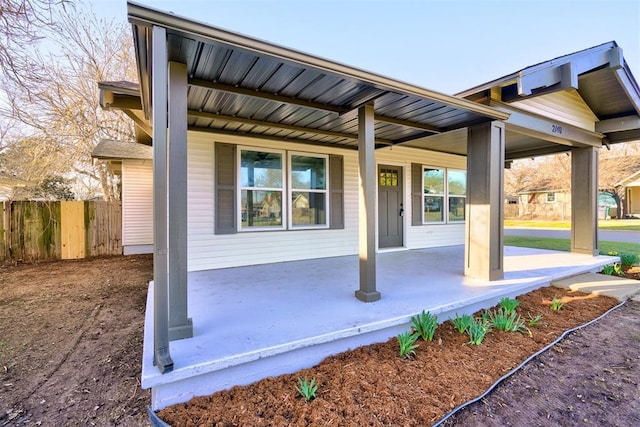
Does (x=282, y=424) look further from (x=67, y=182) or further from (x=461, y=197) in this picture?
(x=67, y=182)

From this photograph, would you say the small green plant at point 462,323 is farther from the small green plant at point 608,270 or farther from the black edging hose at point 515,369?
the small green plant at point 608,270

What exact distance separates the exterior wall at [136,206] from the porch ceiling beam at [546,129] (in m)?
8.18

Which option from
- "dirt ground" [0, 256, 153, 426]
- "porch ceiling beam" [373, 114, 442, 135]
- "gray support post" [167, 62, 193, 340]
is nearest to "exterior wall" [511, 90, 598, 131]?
"porch ceiling beam" [373, 114, 442, 135]

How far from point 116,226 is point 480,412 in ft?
29.6

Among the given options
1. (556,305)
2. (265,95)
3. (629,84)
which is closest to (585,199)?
(629,84)

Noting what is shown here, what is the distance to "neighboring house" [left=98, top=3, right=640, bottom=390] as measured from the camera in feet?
7.36

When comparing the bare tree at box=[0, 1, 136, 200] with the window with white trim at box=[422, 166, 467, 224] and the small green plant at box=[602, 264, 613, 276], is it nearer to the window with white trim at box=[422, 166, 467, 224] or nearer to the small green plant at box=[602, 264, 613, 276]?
the window with white trim at box=[422, 166, 467, 224]

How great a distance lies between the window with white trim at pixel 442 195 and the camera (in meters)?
7.36

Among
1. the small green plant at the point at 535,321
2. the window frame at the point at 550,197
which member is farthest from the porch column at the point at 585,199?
the window frame at the point at 550,197

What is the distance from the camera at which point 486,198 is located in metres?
4.14

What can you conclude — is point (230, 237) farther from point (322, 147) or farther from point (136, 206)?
point (136, 206)

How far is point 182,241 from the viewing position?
2.30 metres

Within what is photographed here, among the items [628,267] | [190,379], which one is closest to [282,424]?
[190,379]

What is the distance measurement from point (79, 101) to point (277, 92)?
11.0 metres
